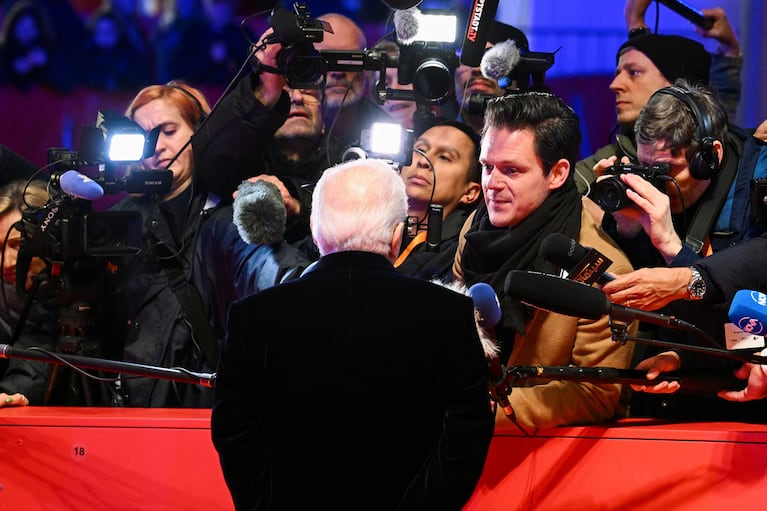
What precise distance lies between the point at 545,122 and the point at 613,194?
0.27 meters

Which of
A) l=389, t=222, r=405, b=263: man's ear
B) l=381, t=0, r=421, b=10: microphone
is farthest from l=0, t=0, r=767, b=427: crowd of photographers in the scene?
l=389, t=222, r=405, b=263: man's ear

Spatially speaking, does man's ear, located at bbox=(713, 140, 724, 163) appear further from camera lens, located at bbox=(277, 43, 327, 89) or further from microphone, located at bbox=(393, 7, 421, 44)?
camera lens, located at bbox=(277, 43, 327, 89)

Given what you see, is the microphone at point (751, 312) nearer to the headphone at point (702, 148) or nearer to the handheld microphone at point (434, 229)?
the headphone at point (702, 148)

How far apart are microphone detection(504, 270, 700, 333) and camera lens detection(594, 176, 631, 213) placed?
66 centimetres

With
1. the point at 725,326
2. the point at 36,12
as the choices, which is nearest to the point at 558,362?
the point at 725,326

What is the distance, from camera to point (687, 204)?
113 inches

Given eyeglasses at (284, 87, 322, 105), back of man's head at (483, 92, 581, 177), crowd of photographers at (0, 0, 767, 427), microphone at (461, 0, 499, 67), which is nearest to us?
crowd of photographers at (0, 0, 767, 427)

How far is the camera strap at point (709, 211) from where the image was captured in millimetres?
2785

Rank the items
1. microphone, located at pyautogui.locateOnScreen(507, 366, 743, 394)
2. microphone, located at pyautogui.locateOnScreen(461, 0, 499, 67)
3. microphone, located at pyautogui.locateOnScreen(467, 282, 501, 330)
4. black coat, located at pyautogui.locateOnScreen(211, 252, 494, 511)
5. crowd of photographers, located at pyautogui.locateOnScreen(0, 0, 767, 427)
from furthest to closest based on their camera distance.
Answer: microphone, located at pyautogui.locateOnScreen(461, 0, 499, 67) → crowd of photographers, located at pyautogui.locateOnScreen(0, 0, 767, 427) → microphone, located at pyautogui.locateOnScreen(507, 366, 743, 394) → microphone, located at pyautogui.locateOnScreen(467, 282, 501, 330) → black coat, located at pyautogui.locateOnScreen(211, 252, 494, 511)

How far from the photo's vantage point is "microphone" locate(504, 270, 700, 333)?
201 centimetres

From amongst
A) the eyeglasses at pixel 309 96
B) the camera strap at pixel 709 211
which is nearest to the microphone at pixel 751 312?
the camera strap at pixel 709 211

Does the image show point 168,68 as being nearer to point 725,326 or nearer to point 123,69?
point 123,69

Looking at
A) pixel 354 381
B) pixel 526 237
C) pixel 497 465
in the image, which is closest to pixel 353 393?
pixel 354 381

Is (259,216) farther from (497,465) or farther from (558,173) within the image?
(497,465)
